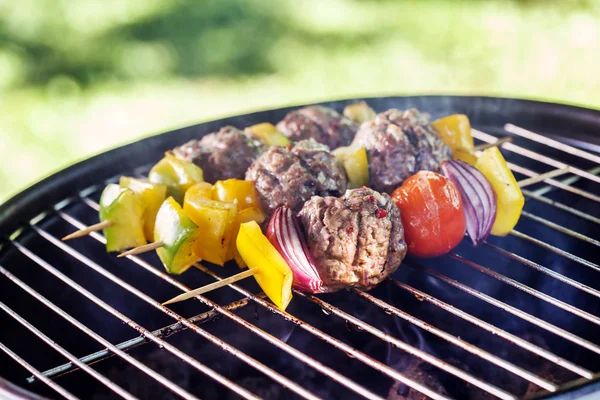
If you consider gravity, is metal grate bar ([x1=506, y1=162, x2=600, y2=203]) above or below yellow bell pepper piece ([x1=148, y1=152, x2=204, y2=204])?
above

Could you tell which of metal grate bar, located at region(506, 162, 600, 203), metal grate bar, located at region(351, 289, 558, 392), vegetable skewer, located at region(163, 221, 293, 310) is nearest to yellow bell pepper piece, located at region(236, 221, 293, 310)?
vegetable skewer, located at region(163, 221, 293, 310)

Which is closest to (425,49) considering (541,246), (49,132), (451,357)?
(49,132)

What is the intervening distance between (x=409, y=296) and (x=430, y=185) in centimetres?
54

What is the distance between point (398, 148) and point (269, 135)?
0.81 m

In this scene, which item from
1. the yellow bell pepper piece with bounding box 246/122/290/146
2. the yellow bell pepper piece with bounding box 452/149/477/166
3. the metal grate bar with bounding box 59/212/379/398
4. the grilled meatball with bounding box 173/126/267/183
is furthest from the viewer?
the yellow bell pepper piece with bounding box 246/122/290/146

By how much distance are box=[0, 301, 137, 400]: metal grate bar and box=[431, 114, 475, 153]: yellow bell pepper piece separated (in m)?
2.10

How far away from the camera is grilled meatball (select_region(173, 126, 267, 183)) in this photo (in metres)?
3.23

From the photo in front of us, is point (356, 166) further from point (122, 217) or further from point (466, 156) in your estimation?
point (122, 217)

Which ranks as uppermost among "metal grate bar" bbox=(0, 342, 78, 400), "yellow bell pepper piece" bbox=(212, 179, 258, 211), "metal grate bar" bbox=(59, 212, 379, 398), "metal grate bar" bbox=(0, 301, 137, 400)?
"yellow bell pepper piece" bbox=(212, 179, 258, 211)

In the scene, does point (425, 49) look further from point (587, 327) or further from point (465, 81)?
point (587, 327)

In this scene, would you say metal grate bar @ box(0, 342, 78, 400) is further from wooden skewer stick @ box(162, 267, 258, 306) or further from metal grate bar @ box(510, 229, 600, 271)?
metal grate bar @ box(510, 229, 600, 271)

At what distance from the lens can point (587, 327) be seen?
104 inches

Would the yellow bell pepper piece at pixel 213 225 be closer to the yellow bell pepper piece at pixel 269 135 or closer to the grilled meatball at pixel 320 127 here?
the yellow bell pepper piece at pixel 269 135

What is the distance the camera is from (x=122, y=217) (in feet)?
9.80
